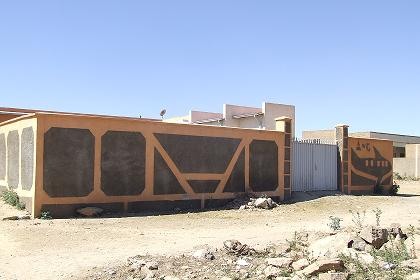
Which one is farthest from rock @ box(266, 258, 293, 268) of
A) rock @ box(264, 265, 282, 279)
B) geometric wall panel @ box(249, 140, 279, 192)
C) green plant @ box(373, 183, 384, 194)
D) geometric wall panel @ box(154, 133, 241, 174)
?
green plant @ box(373, 183, 384, 194)

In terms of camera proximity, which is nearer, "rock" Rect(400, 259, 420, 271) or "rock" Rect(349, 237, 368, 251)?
"rock" Rect(400, 259, 420, 271)

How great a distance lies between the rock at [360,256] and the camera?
6.66 meters

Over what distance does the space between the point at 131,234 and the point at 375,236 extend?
585cm

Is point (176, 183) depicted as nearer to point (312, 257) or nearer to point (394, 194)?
point (312, 257)

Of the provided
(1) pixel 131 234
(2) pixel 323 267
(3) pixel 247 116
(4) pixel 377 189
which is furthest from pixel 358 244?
(3) pixel 247 116

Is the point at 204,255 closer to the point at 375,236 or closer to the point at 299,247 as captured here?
the point at 299,247

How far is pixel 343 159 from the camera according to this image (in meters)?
22.8

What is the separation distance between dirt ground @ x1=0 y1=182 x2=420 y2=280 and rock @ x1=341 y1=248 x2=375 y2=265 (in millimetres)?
2221

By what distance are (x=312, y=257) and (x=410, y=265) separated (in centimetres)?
152

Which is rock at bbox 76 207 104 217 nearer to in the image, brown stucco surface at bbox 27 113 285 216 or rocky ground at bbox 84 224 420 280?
brown stucco surface at bbox 27 113 285 216

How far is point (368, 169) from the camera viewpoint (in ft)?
79.5

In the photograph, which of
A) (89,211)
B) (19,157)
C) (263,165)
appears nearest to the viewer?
(89,211)

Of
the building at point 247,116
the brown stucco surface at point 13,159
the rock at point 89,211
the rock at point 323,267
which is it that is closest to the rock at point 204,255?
the rock at point 323,267

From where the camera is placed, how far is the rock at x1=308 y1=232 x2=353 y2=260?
7.27 m
